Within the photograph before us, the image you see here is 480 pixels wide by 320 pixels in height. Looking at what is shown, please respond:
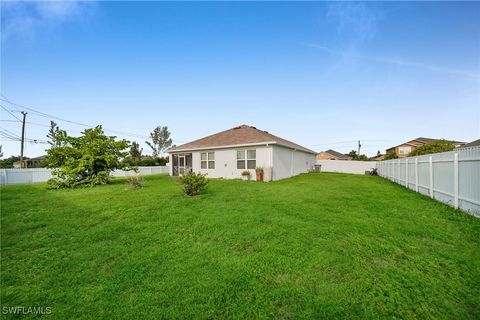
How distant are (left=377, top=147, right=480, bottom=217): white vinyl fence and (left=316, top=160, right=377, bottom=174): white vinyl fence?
69.8ft

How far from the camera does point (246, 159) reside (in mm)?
15086

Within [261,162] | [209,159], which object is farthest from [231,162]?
[261,162]

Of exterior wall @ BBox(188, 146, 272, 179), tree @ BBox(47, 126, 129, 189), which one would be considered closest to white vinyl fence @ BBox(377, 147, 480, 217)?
exterior wall @ BBox(188, 146, 272, 179)

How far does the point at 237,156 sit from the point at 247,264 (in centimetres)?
1244

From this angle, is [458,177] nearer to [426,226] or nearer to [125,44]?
[426,226]

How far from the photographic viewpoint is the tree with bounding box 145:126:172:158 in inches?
2110

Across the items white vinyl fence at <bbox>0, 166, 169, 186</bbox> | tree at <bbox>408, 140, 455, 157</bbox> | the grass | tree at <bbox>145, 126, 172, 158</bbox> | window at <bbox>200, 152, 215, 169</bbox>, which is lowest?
the grass

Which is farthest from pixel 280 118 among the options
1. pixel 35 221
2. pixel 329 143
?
pixel 329 143

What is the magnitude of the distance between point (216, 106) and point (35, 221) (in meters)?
17.2

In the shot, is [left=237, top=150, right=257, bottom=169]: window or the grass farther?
[left=237, top=150, right=257, bottom=169]: window

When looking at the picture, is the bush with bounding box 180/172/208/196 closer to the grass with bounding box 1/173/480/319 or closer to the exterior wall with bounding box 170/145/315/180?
the grass with bounding box 1/173/480/319

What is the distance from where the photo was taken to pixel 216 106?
2092 centimetres

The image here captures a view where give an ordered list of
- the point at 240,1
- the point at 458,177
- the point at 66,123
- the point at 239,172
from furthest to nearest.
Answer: the point at 66,123
the point at 239,172
the point at 240,1
the point at 458,177

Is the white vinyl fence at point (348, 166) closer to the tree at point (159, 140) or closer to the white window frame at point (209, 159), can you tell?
the white window frame at point (209, 159)
